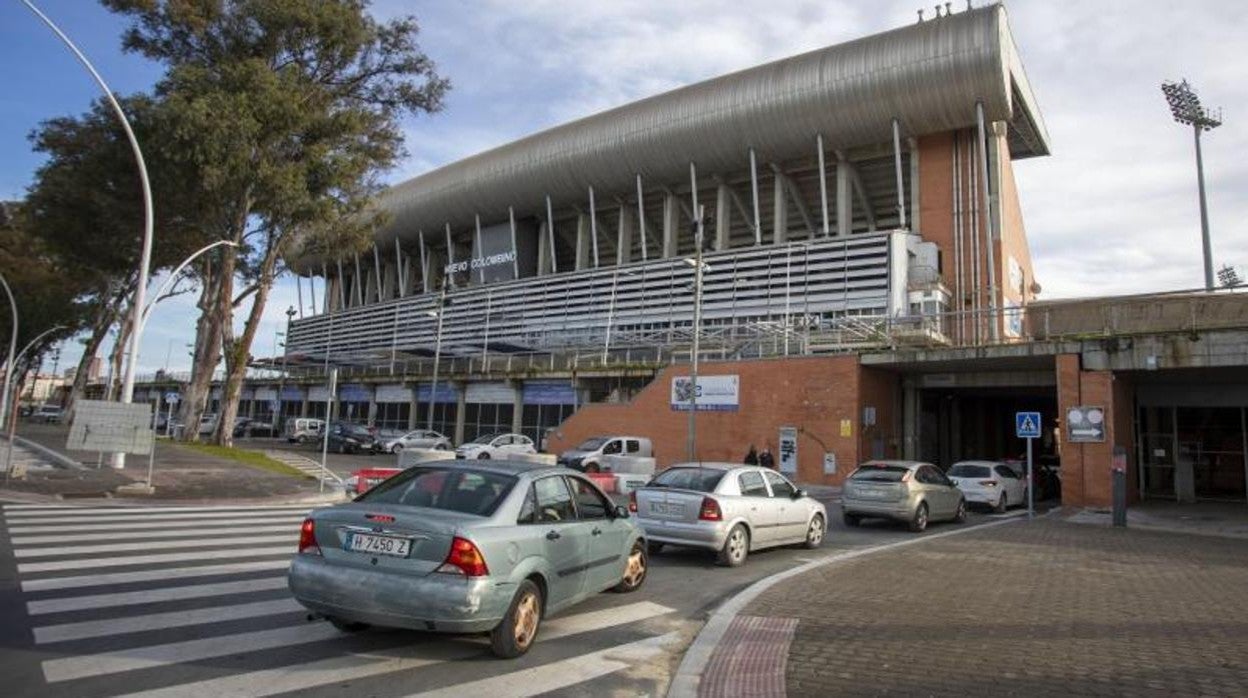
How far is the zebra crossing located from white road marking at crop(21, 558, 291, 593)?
0.02 meters

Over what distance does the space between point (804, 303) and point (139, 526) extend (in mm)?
32942

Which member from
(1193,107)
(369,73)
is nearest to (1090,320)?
(369,73)

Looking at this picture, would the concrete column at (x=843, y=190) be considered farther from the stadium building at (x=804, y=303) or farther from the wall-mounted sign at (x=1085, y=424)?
the wall-mounted sign at (x=1085, y=424)

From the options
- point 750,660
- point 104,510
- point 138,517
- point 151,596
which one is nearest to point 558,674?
point 750,660

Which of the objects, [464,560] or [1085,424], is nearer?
[464,560]

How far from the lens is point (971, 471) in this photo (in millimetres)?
22938

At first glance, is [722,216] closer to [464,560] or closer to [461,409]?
[461,409]

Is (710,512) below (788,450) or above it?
below

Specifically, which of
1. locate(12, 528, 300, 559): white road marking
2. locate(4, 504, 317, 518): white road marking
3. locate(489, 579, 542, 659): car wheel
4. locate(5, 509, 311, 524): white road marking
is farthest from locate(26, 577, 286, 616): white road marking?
locate(4, 504, 317, 518): white road marking

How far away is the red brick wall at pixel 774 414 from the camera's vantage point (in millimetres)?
27828

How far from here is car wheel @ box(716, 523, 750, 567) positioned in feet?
35.8

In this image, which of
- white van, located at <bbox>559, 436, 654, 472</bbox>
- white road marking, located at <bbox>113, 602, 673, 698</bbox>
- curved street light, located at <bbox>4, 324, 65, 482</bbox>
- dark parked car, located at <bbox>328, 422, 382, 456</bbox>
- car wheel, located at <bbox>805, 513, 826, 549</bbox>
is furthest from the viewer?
dark parked car, located at <bbox>328, 422, 382, 456</bbox>

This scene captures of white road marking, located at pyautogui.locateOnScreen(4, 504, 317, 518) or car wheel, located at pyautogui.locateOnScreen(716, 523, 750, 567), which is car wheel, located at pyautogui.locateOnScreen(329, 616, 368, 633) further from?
white road marking, located at pyautogui.locateOnScreen(4, 504, 317, 518)

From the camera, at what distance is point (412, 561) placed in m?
5.60
